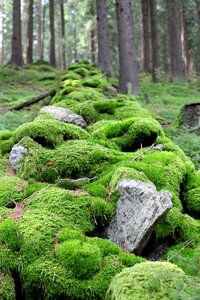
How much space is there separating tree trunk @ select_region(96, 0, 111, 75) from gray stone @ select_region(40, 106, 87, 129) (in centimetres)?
1152

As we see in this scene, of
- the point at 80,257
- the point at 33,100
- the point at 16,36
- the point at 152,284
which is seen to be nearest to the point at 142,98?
the point at 33,100

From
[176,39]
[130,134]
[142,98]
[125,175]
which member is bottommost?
[125,175]

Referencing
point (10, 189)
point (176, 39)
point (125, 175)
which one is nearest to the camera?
point (125, 175)

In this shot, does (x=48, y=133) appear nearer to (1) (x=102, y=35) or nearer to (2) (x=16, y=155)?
(2) (x=16, y=155)

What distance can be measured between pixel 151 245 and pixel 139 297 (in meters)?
1.44

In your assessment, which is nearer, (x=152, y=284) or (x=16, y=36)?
(x=152, y=284)

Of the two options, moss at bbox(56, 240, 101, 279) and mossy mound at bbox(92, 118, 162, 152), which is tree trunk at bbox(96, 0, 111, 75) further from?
moss at bbox(56, 240, 101, 279)

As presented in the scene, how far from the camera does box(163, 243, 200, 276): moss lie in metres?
3.01

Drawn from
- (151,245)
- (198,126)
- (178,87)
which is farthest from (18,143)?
(178,87)

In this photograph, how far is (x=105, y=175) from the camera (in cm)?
425

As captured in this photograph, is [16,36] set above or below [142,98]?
above

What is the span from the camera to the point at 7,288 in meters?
2.59

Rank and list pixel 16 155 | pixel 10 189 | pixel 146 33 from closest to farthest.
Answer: pixel 10 189 < pixel 16 155 < pixel 146 33

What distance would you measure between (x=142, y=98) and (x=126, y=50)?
7.83 ft
